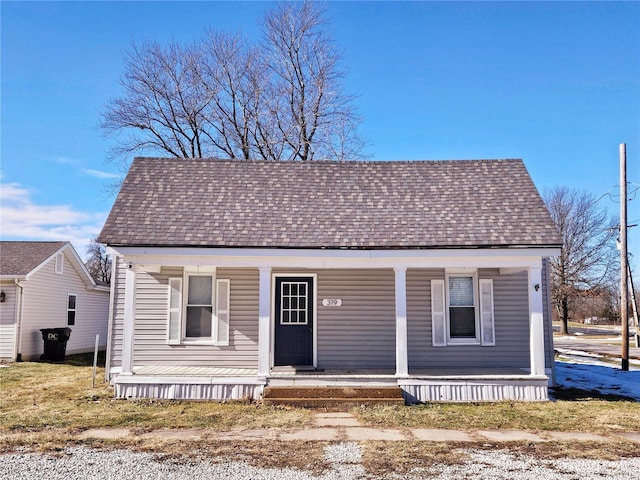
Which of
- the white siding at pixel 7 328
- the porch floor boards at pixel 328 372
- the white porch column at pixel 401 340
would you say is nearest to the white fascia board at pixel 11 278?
the white siding at pixel 7 328

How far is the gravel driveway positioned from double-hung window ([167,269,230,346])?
15.7 ft

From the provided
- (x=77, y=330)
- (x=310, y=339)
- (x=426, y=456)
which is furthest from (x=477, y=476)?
(x=77, y=330)

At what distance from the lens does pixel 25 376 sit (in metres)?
13.9

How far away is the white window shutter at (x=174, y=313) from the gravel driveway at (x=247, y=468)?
4.76m

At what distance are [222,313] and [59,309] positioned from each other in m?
11.5

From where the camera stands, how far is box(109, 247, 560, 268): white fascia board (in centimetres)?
1001

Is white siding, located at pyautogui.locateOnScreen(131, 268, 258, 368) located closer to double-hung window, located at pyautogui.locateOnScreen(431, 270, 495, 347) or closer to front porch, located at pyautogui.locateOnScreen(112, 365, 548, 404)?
front porch, located at pyautogui.locateOnScreen(112, 365, 548, 404)

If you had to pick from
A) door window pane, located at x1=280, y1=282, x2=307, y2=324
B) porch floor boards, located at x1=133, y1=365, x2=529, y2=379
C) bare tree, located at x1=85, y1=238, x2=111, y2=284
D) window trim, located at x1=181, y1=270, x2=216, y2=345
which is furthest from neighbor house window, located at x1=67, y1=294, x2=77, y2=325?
bare tree, located at x1=85, y1=238, x2=111, y2=284

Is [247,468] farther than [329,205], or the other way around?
[329,205]

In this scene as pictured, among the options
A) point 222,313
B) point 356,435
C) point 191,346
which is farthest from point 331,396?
point 191,346

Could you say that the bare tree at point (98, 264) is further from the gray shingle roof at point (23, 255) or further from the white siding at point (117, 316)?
the white siding at point (117, 316)

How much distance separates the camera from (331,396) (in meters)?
9.38

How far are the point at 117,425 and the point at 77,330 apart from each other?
15005 mm

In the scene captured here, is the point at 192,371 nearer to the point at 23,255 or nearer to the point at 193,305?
the point at 193,305
